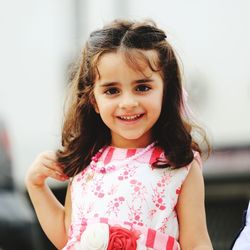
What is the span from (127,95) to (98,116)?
0.93ft

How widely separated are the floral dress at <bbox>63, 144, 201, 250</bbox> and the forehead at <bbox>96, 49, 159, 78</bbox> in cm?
31

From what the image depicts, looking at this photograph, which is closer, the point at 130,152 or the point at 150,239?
the point at 150,239

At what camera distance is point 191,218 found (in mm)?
3406

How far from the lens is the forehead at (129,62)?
337 cm

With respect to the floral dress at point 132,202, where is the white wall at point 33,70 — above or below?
below

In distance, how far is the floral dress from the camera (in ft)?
11.0

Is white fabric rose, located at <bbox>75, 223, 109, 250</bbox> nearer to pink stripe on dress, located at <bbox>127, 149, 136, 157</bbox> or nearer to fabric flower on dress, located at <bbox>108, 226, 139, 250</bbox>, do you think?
fabric flower on dress, located at <bbox>108, 226, 139, 250</bbox>

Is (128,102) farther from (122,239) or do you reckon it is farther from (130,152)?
(122,239)

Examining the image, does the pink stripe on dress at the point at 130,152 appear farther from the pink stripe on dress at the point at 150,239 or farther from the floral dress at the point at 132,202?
the pink stripe on dress at the point at 150,239

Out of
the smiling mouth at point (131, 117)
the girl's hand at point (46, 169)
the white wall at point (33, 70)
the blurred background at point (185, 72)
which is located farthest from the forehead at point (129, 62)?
the white wall at point (33, 70)

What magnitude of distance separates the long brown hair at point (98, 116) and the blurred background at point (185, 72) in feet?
11.1

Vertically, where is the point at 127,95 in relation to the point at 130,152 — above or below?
above

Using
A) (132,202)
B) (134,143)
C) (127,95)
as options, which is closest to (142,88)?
(127,95)

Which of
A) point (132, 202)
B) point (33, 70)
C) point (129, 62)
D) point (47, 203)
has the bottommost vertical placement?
point (33, 70)
